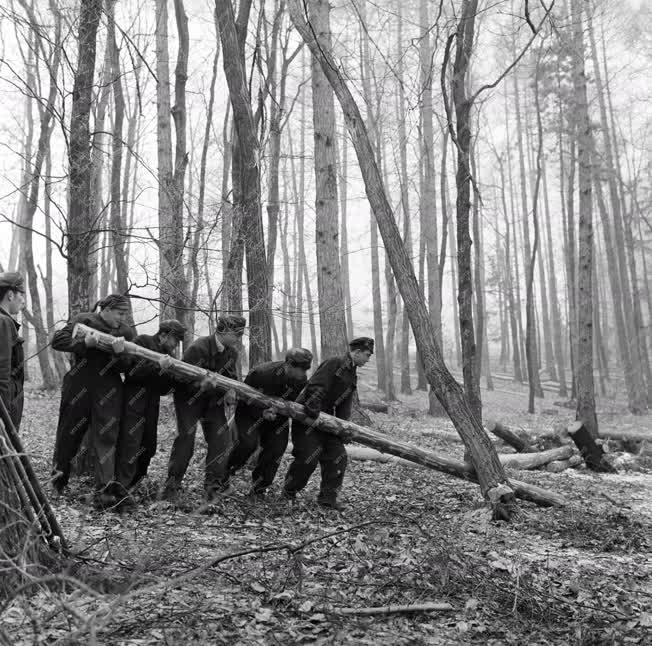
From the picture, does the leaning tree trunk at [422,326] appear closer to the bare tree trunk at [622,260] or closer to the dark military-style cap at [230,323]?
the dark military-style cap at [230,323]

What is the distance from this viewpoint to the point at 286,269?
97.2ft

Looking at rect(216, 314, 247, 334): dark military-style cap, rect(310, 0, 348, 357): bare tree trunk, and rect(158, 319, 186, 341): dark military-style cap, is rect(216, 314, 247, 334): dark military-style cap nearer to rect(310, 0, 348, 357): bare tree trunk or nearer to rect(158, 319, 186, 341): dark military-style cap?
rect(158, 319, 186, 341): dark military-style cap

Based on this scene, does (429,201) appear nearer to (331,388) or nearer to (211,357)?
(331,388)

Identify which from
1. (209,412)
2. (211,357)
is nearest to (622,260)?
(211,357)

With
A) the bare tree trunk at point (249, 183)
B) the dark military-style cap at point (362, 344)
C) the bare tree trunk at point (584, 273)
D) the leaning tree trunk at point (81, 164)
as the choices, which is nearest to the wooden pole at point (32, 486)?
the dark military-style cap at point (362, 344)

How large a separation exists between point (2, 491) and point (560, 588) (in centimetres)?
363

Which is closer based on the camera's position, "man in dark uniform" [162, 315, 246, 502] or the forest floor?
the forest floor

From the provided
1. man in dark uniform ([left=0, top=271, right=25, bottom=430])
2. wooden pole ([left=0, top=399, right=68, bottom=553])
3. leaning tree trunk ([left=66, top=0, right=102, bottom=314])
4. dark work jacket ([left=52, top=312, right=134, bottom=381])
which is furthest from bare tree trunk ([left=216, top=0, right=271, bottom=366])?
wooden pole ([left=0, top=399, right=68, bottom=553])

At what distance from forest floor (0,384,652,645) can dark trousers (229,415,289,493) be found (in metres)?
0.25

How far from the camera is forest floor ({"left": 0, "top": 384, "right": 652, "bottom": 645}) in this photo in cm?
336

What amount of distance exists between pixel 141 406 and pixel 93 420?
1.48 feet

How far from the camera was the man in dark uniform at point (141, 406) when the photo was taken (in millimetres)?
6094

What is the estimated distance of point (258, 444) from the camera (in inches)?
273

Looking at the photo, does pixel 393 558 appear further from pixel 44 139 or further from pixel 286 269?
pixel 286 269
